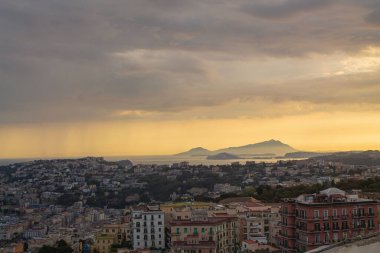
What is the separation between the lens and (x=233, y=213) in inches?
1610

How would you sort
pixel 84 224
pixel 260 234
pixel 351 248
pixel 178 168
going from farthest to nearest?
A: pixel 178 168, pixel 84 224, pixel 260 234, pixel 351 248

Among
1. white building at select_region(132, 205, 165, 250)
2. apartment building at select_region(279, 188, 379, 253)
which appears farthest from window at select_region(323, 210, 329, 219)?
white building at select_region(132, 205, 165, 250)

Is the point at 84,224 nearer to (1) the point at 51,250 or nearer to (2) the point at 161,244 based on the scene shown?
(1) the point at 51,250

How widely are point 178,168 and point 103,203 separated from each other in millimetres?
40133

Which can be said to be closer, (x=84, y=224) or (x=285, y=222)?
(x=285, y=222)

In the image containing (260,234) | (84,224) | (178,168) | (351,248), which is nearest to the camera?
(351,248)

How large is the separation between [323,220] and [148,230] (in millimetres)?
12296

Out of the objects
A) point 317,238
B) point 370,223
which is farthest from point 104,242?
point 370,223

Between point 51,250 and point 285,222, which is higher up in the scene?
point 285,222

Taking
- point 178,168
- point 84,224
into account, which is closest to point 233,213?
point 84,224

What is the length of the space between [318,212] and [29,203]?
96.3m

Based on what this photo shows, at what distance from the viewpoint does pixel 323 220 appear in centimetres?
2838

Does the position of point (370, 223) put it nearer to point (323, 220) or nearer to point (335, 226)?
point (335, 226)

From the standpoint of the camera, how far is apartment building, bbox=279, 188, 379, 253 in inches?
1109
